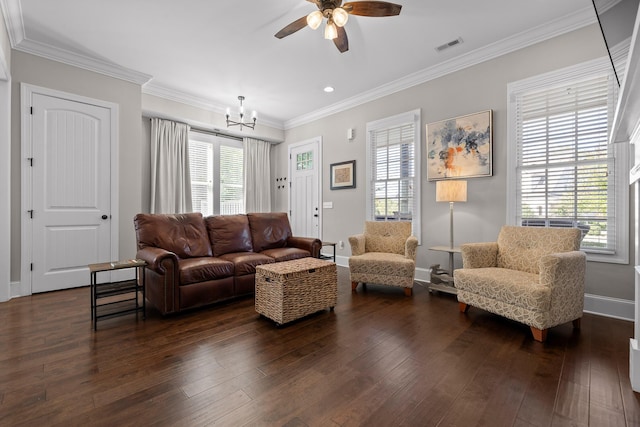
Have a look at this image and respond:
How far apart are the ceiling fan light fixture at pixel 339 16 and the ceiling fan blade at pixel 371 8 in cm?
6

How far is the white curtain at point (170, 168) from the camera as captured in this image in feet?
15.0

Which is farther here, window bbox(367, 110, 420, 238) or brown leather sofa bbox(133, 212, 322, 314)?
window bbox(367, 110, 420, 238)

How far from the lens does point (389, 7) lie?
7.42 feet

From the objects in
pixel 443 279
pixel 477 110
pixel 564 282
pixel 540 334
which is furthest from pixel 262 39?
pixel 540 334

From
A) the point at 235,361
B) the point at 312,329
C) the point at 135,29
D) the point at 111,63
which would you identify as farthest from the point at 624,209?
the point at 111,63

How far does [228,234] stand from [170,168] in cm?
194

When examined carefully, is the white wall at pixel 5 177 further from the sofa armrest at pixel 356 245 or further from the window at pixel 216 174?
the sofa armrest at pixel 356 245

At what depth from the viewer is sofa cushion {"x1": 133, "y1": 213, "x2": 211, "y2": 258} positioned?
312 cm

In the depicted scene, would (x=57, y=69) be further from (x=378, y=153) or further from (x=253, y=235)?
(x=378, y=153)

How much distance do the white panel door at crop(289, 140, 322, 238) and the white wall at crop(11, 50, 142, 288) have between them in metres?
2.75

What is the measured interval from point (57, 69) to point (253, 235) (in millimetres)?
3018

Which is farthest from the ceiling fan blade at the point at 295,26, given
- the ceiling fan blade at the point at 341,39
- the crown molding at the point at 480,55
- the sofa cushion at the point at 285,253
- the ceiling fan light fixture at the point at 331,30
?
the sofa cushion at the point at 285,253

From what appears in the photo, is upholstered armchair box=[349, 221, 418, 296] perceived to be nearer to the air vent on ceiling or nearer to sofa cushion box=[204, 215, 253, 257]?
sofa cushion box=[204, 215, 253, 257]

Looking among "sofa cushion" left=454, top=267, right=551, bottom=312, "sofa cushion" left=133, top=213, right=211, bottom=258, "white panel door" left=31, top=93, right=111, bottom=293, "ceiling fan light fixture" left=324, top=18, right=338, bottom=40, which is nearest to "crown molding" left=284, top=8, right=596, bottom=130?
"ceiling fan light fixture" left=324, top=18, right=338, bottom=40
